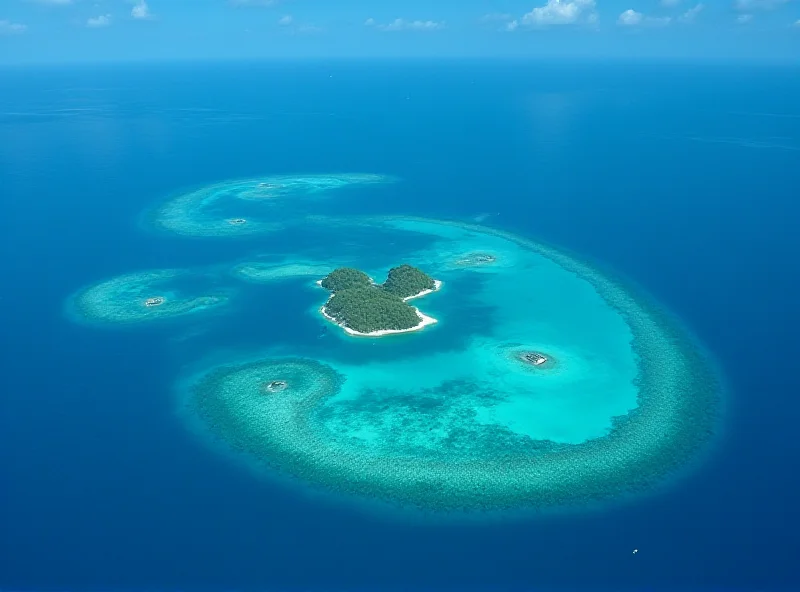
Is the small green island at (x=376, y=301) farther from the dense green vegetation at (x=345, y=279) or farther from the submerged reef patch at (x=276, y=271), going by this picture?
the submerged reef patch at (x=276, y=271)

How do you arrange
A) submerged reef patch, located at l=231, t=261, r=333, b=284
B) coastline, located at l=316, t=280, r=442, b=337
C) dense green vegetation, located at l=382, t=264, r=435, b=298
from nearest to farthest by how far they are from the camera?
coastline, located at l=316, t=280, r=442, b=337 < dense green vegetation, located at l=382, t=264, r=435, b=298 < submerged reef patch, located at l=231, t=261, r=333, b=284

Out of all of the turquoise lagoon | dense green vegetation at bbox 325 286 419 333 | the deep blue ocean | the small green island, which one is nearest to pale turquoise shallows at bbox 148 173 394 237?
the deep blue ocean

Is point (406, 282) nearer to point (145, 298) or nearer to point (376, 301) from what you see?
point (376, 301)

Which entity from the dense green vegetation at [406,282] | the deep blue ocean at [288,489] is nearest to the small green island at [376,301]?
the dense green vegetation at [406,282]

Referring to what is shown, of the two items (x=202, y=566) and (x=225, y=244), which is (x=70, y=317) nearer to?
(x=225, y=244)

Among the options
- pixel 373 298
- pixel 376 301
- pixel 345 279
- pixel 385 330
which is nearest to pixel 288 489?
pixel 385 330

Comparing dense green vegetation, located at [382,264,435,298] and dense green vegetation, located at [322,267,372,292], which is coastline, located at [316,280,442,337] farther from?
dense green vegetation, located at [322,267,372,292]

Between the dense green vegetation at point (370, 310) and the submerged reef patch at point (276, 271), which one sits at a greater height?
the submerged reef patch at point (276, 271)
